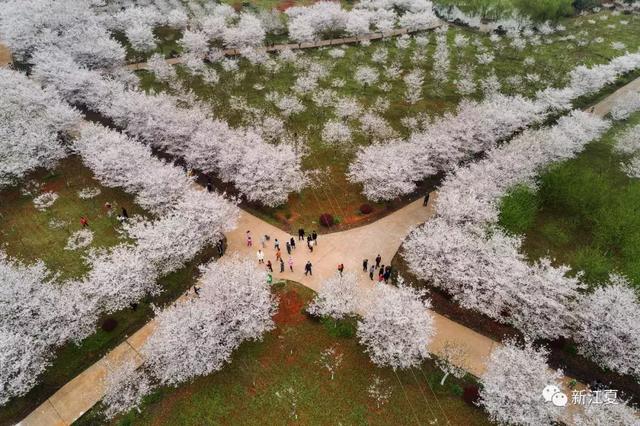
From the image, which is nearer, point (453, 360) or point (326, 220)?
point (453, 360)

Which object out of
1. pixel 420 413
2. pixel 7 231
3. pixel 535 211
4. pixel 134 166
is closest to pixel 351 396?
pixel 420 413

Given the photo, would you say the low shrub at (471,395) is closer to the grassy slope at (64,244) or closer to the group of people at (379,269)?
the group of people at (379,269)

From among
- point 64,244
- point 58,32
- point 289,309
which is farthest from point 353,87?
point 58,32

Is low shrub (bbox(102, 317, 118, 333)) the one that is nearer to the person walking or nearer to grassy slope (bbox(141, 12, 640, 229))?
grassy slope (bbox(141, 12, 640, 229))

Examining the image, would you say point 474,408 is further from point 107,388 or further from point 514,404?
point 107,388

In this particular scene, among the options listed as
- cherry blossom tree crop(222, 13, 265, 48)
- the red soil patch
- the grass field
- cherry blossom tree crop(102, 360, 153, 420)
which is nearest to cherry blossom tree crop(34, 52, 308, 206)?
the red soil patch

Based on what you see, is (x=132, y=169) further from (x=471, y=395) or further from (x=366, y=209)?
(x=471, y=395)
